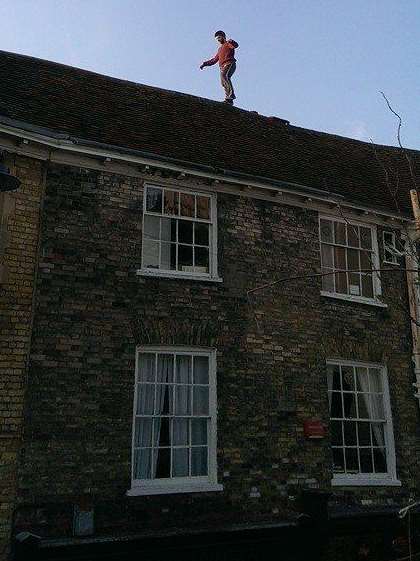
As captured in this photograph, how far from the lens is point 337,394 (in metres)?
10.1

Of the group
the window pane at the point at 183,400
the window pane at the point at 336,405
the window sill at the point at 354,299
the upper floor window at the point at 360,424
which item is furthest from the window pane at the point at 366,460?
the window pane at the point at 183,400

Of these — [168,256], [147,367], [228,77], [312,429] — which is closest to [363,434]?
[312,429]

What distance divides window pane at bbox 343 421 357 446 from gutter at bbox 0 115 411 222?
421 centimetres

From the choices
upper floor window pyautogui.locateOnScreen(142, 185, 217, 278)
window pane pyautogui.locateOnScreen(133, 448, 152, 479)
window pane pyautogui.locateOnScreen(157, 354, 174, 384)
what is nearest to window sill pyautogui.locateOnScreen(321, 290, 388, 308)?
upper floor window pyautogui.locateOnScreen(142, 185, 217, 278)

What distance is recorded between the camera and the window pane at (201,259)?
9602 mm

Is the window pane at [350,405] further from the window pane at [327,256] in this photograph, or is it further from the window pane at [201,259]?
the window pane at [201,259]

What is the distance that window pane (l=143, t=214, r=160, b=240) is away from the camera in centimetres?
937

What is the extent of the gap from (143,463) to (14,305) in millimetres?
3022

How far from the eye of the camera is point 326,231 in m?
11.1

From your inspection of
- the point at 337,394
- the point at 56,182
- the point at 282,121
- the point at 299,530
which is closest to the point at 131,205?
the point at 56,182

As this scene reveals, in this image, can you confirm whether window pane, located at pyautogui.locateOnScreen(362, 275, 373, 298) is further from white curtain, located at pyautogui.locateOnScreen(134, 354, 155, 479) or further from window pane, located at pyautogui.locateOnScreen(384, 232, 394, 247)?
white curtain, located at pyautogui.locateOnScreen(134, 354, 155, 479)

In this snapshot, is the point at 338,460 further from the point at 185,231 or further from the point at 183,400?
the point at 185,231

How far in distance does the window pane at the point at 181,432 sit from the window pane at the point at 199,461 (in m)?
0.19

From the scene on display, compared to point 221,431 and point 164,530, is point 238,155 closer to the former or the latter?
point 221,431
